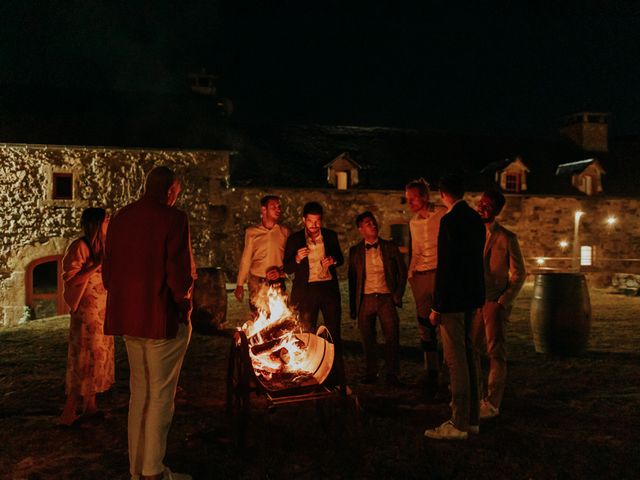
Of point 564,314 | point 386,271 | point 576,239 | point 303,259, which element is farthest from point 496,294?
point 576,239

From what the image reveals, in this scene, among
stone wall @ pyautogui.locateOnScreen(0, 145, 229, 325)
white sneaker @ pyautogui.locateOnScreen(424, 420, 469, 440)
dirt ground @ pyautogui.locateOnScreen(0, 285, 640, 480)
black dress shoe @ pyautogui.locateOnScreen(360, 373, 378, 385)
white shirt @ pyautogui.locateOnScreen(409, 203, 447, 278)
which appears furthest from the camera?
stone wall @ pyautogui.locateOnScreen(0, 145, 229, 325)

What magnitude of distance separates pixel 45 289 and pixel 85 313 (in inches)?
857

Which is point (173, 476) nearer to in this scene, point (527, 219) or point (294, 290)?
point (294, 290)

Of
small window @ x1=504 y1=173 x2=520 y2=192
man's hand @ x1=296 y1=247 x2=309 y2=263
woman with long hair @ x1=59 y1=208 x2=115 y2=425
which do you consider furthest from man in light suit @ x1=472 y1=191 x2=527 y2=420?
small window @ x1=504 y1=173 x2=520 y2=192

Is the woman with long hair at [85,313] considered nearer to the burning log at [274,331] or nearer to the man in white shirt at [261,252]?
the burning log at [274,331]

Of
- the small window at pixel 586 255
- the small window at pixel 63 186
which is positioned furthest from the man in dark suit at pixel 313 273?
the small window at pixel 586 255

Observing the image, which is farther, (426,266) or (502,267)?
(426,266)

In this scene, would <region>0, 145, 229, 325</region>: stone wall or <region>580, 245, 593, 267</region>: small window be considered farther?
<region>580, 245, 593, 267</region>: small window

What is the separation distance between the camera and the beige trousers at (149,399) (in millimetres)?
3262

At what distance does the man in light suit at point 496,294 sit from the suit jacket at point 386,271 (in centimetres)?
103

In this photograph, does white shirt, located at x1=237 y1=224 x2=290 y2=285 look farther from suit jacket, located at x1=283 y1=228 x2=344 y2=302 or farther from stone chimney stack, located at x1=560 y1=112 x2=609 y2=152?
stone chimney stack, located at x1=560 y1=112 x2=609 y2=152

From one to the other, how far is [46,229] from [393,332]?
1445 centimetres

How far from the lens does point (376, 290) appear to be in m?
5.75

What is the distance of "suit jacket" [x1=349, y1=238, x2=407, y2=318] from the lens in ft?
18.7
